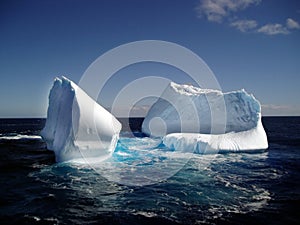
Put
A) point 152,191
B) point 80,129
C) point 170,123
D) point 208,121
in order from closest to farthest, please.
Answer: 1. point 152,191
2. point 80,129
3. point 208,121
4. point 170,123

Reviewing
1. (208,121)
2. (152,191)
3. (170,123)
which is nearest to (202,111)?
(208,121)

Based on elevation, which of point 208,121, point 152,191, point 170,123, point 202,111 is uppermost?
point 202,111

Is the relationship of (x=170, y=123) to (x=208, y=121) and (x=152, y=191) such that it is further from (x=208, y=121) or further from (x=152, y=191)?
(x=152, y=191)

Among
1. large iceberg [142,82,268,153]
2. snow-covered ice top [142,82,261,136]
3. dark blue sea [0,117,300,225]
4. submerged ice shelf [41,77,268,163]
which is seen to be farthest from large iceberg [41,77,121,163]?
snow-covered ice top [142,82,261,136]

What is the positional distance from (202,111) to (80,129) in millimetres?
12485

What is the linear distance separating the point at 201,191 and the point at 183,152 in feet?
27.0

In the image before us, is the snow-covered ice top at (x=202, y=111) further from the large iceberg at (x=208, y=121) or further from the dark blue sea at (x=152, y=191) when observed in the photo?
the dark blue sea at (x=152, y=191)

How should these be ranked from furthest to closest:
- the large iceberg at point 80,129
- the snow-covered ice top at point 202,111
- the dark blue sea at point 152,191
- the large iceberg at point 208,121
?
the snow-covered ice top at point 202,111 → the large iceberg at point 208,121 → the large iceberg at point 80,129 → the dark blue sea at point 152,191

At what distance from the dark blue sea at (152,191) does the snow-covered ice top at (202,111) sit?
496 cm

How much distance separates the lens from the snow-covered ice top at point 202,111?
20.0 meters

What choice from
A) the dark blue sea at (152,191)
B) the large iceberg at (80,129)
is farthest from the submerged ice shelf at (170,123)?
the dark blue sea at (152,191)

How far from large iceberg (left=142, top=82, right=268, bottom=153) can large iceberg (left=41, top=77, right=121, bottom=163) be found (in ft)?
20.7

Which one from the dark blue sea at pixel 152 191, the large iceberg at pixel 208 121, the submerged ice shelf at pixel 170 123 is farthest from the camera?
the large iceberg at pixel 208 121

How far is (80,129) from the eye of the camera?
1309 centimetres
